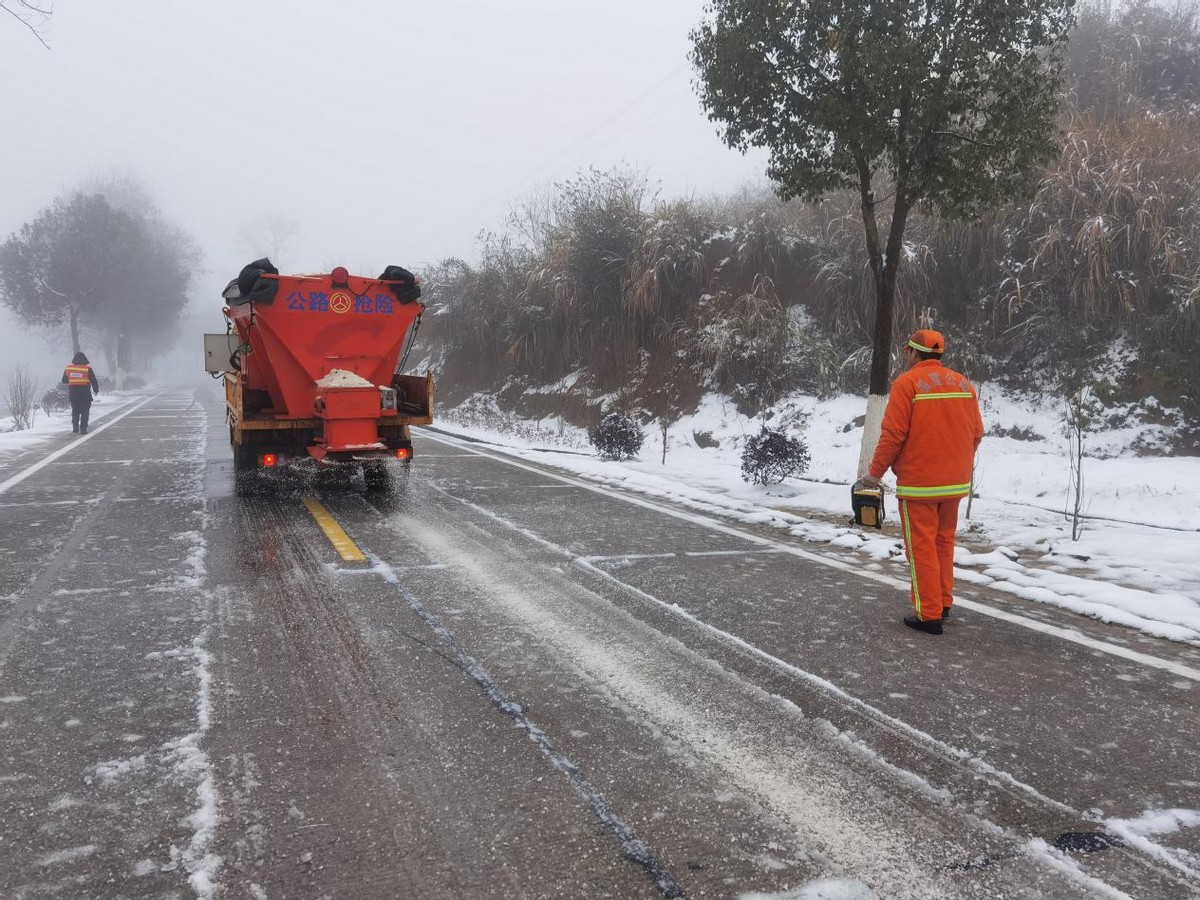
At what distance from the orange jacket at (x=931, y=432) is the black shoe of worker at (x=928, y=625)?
2.39ft

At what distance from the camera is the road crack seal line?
7.64 ft

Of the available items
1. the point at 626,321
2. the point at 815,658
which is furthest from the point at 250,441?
the point at 626,321

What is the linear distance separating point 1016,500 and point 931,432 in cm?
546

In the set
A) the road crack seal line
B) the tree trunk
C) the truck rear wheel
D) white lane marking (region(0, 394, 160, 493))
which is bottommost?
the road crack seal line

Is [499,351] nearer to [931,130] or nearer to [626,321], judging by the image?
[626,321]

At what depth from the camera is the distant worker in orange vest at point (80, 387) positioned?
1645 cm

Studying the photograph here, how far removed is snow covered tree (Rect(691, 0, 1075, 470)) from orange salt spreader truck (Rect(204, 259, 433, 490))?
484 centimetres

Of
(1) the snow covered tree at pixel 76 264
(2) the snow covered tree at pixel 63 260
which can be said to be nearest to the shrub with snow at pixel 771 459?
(1) the snow covered tree at pixel 76 264

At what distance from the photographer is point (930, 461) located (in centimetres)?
460

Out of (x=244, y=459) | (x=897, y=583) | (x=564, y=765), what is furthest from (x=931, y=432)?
(x=244, y=459)

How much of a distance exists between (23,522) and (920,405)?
799 cm

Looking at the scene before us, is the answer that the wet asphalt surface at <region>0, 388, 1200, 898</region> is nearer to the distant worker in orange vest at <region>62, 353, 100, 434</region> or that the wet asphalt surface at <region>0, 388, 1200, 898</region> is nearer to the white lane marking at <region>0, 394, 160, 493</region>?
the white lane marking at <region>0, 394, 160, 493</region>

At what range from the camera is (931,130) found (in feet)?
28.5

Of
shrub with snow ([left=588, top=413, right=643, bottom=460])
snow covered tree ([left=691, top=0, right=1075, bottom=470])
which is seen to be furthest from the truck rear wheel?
snow covered tree ([left=691, top=0, right=1075, bottom=470])
